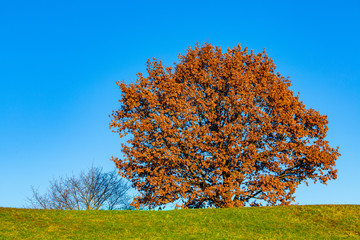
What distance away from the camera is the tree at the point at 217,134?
1029 inches

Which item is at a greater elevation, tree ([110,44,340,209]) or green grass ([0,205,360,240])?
tree ([110,44,340,209])

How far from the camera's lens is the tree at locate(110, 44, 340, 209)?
2612 centimetres

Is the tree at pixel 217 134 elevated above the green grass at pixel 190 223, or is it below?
above

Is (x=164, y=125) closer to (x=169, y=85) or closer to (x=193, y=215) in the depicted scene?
(x=169, y=85)

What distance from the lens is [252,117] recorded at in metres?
27.8

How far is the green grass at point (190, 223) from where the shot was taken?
60.3 ft

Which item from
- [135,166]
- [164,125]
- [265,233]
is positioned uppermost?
[164,125]

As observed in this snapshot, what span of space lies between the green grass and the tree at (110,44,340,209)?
317cm

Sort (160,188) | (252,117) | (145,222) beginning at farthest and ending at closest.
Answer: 1. (252,117)
2. (160,188)
3. (145,222)

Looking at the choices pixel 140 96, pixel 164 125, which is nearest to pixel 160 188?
pixel 164 125

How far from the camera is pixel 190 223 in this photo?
20.6m

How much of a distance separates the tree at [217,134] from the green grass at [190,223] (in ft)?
10.4

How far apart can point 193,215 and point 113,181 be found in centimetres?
1598

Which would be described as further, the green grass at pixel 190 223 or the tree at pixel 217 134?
the tree at pixel 217 134
